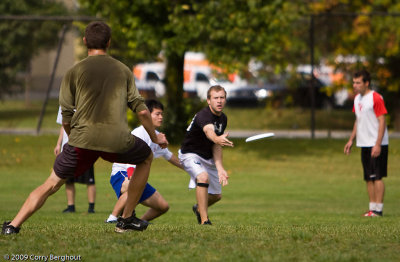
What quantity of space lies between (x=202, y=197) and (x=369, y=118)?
3.59 metres

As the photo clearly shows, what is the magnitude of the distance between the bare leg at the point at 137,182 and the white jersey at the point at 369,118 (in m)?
5.39

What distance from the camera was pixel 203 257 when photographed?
19.7ft

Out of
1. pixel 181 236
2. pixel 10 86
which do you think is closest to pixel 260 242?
pixel 181 236

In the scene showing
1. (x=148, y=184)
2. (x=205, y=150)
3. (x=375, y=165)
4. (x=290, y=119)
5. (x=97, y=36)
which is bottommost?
(x=148, y=184)

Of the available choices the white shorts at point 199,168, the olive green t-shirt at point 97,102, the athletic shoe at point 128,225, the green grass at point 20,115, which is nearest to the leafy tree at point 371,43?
the green grass at point 20,115

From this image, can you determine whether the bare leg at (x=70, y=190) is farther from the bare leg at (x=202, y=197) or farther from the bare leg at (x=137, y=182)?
the bare leg at (x=137, y=182)

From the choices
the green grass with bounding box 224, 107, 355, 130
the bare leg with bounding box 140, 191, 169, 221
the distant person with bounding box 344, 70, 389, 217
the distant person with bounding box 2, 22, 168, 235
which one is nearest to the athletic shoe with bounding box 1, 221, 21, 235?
the distant person with bounding box 2, 22, 168, 235

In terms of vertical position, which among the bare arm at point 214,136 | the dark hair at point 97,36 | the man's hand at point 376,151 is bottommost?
the man's hand at point 376,151

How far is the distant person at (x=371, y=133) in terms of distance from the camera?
11.4 m

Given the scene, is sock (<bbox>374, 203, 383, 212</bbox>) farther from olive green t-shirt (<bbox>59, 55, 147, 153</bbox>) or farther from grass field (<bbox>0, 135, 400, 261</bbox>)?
olive green t-shirt (<bbox>59, 55, 147, 153</bbox>)

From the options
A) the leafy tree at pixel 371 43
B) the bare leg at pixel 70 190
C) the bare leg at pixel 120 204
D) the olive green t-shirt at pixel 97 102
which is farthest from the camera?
the leafy tree at pixel 371 43

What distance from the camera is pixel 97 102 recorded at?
6426 millimetres

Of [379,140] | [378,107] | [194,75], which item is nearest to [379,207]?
[379,140]

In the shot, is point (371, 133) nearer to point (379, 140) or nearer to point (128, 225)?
point (379, 140)
